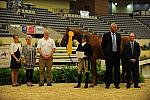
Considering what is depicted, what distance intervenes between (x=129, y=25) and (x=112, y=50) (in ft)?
102

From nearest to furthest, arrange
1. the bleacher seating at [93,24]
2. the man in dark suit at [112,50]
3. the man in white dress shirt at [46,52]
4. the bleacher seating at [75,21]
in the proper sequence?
the man in dark suit at [112,50]
the man in white dress shirt at [46,52]
the bleacher seating at [75,21]
the bleacher seating at [93,24]

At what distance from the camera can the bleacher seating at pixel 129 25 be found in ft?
129

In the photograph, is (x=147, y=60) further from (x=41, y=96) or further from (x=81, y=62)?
(x=41, y=96)

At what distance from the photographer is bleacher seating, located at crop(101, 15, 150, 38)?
3928cm

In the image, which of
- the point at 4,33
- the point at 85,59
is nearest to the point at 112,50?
the point at 85,59

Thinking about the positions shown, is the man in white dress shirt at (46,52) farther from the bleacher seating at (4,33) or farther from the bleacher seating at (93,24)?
the bleacher seating at (93,24)

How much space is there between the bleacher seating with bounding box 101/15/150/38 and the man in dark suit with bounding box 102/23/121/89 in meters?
27.1

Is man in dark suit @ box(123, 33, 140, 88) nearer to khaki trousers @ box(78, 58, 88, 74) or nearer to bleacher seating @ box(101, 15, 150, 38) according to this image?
khaki trousers @ box(78, 58, 88, 74)

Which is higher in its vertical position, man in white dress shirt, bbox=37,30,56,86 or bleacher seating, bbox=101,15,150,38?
bleacher seating, bbox=101,15,150,38

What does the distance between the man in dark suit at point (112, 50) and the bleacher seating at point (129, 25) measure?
88.8ft

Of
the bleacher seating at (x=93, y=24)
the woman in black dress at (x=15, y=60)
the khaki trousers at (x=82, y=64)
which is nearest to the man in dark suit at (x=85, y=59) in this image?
the khaki trousers at (x=82, y=64)

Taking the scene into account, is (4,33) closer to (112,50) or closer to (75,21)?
(75,21)

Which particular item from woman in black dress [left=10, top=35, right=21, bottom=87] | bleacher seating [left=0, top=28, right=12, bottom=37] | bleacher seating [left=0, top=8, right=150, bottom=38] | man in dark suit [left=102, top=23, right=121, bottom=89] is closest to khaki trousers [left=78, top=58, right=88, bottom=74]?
man in dark suit [left=102, top=23, right=121, bottom=89]

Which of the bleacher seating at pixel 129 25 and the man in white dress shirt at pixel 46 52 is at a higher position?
the bleacher seating at pixel 129 25
